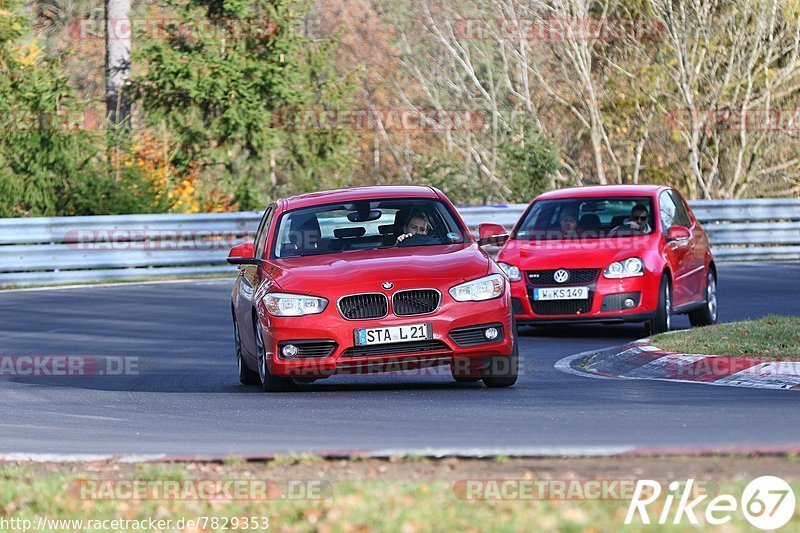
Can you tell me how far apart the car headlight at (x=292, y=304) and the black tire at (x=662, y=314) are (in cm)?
556

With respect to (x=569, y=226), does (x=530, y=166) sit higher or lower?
lower

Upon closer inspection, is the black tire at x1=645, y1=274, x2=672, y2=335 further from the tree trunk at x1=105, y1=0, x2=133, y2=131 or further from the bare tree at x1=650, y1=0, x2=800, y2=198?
the tree trunk at x1=105, y1=0, x2=133, y2=131

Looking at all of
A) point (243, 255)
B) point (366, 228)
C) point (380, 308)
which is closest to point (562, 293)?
point (366, 228)

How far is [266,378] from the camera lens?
12.1m

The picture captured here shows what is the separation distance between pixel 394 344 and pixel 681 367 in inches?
112

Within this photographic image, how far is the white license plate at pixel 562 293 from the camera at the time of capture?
16219 millimetres

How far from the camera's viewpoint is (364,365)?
453 inches

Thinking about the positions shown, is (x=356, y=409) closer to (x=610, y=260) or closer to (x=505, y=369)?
(x=505, y=369)

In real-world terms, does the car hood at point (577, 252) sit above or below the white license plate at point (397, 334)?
below

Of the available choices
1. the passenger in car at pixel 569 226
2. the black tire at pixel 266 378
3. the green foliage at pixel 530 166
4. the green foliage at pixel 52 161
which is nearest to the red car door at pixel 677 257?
the passenger in car at pixel 569 226

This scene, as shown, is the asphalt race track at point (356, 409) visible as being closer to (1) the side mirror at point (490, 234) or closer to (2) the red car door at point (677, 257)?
(2) the red car door at point (677, 257)

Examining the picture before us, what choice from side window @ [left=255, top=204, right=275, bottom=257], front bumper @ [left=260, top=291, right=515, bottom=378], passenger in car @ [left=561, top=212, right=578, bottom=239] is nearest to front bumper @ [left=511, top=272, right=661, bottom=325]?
passenger in car @ [left=561, top=212, right=578, bottom=239]

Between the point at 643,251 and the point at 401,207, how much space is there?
4.38 metres

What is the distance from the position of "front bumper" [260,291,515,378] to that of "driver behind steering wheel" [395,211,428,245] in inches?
48.1
